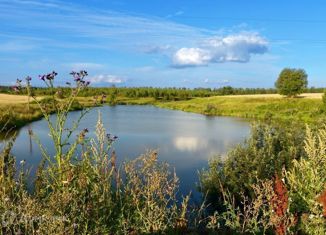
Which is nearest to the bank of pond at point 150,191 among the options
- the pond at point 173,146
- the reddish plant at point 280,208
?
the reddish plant at point 280,208

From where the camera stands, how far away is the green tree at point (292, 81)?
274 feet

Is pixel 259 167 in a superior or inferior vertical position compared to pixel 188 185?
superior

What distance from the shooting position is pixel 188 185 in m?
18.2

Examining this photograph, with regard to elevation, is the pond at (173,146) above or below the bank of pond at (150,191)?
below

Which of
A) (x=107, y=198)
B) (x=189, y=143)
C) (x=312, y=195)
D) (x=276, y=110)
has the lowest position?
(x=189, y=143)

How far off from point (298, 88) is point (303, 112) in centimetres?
2798

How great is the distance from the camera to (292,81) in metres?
83.5

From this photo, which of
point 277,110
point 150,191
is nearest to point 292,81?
point 277,110

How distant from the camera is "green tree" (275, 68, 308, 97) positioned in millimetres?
83562

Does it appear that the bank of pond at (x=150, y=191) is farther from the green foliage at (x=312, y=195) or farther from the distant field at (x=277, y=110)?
the distant field at (x=277, y=110)

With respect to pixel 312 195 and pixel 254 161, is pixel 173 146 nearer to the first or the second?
pixel 254 161

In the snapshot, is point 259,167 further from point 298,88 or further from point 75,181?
point 298,88

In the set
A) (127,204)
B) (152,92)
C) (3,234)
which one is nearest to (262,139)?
(127,204)

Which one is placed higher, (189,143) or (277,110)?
(277,110)
